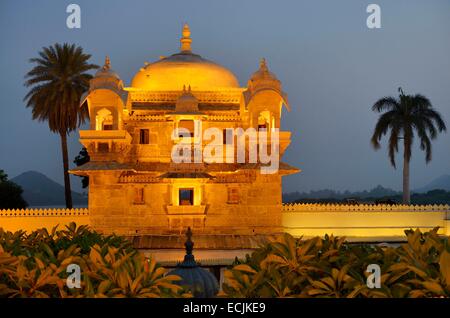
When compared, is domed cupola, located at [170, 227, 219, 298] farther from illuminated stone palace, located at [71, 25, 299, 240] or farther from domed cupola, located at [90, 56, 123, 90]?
domed cupola, located at [90, 56, 123, 90]

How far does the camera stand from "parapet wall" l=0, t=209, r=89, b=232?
102 ft

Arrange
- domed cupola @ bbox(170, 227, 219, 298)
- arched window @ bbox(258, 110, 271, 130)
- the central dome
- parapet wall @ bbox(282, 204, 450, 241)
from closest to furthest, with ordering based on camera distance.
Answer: domed cupola @ bbox(170, 227, 219, 298)
arched window @ bbox(258, 110, 271, 130)
parapet wall @ bbox(282, 204, 450, 241)
the central dome

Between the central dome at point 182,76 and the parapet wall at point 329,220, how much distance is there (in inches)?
257

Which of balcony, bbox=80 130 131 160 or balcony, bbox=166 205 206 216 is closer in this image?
balcony, bbox=80 130 131 160

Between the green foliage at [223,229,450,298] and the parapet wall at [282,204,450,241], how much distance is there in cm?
1768

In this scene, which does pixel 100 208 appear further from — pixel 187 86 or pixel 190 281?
pixel 190 281

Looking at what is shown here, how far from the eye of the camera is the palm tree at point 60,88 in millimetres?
38625

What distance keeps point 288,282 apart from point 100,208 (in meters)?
18.6

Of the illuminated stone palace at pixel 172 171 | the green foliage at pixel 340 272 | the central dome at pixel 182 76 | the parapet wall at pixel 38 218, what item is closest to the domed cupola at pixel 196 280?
the green foliage at pixel 340 272

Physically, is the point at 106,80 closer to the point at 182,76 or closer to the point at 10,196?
the point at 182,76

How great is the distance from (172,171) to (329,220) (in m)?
7.68

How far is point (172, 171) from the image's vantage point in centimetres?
2905

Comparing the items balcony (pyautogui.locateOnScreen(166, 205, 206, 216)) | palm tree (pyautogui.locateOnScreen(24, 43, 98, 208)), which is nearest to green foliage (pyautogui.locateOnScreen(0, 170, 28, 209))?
palm tree (pyautogui.locateOnScreen(24, 43, 98, 208))

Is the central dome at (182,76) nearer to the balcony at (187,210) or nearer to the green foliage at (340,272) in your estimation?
the balcony at (187,210)
